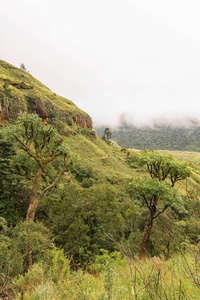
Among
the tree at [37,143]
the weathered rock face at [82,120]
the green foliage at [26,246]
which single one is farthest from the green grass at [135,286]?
the weathered rock face at [82,120]

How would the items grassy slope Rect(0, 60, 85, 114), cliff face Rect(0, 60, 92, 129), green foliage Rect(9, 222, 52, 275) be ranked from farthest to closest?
grassy slope Rect(0, 60, 85, 114) → cliff face Rect(0, 60, 92, 129) → green foliage Rect(9, 222, 52, 275)

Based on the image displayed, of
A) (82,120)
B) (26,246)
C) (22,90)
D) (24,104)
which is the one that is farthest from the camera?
(82,120)

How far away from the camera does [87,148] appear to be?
65688 mm

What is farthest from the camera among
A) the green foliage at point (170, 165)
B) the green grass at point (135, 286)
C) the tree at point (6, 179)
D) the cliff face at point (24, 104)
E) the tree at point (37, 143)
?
the cliff face at point (24, 104)

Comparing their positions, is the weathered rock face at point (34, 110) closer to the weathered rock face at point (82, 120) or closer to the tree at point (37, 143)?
A: the weathered rock face at point (82, 120)

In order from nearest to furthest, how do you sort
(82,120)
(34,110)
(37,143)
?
1. (37,143)
2. (34,110)
3. (82,120)

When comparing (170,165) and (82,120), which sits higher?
(82,120)

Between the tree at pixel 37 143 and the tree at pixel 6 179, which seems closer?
the tree at pixel 37 143

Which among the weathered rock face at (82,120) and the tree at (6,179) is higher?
the weathered rock face at (82,120)

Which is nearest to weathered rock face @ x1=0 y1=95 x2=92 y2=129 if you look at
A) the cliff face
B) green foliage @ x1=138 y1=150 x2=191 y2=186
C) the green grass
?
the cliff face

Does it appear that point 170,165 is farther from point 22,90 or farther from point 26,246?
point 22,90

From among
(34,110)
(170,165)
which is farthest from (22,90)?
(170,165)

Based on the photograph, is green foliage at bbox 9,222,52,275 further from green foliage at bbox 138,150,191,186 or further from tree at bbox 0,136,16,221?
green foliage at bbox 138,150,191,186

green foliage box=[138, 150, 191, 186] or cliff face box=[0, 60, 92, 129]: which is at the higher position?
cliff face box=[0, 60, 92, 129]
